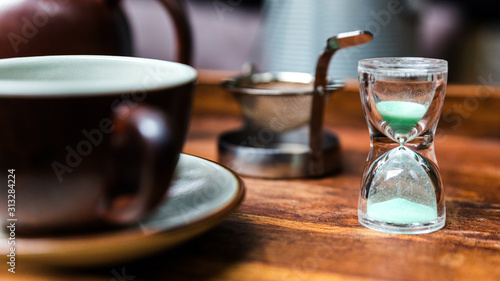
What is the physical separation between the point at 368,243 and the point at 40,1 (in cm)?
42

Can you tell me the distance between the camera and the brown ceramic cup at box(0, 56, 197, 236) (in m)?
0.34

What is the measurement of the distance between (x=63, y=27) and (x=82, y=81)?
0.28m

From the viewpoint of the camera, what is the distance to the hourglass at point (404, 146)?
1.52 feet

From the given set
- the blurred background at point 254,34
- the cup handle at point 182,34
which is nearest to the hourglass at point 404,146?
the cup handle at point 182,34

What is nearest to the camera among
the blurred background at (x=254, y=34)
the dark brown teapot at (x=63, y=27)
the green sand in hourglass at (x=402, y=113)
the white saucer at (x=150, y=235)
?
the white saucer at (x=150, y=235)

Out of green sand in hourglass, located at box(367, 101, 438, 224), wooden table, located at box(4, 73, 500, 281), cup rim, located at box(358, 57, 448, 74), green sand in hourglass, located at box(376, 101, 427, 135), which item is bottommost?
wooden table, located at box(4, 73, 500, 281)

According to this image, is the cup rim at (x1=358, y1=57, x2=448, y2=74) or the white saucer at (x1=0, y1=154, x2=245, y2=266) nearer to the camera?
the white saucer at (x1=0, y1=154, x2=245, y2=266)

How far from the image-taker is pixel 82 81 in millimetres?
365

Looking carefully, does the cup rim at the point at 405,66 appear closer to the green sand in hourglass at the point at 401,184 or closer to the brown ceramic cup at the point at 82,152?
the green sand in hourglass at the point at 401,184

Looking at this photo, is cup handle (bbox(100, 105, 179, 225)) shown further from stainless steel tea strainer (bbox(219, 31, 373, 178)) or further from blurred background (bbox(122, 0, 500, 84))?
blurred background (bbox(122, 0, 500, 84))

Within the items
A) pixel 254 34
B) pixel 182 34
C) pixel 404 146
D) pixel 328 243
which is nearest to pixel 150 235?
pixel 328 243

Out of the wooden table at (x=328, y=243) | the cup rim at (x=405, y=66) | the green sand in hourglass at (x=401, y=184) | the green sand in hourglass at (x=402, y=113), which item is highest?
the cup rim at (x=405, y=66)

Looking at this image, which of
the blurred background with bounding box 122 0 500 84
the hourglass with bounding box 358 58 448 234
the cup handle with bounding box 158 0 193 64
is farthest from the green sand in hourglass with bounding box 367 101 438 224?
the blurred background with bounding box 122 0 500 84

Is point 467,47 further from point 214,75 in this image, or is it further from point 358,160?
point 358,160
